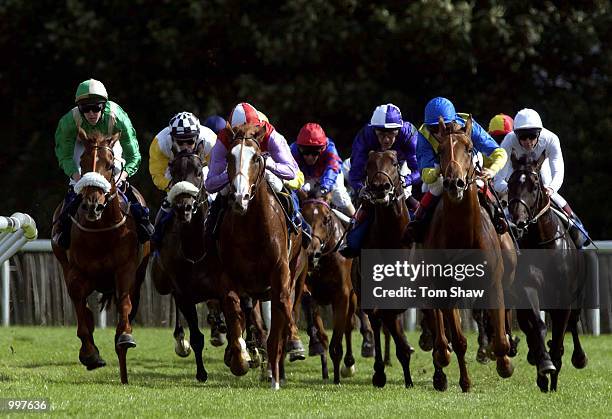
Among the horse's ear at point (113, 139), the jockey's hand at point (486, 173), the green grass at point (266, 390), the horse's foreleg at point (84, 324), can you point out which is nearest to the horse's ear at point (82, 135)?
the horse's ear at point (113, 139)

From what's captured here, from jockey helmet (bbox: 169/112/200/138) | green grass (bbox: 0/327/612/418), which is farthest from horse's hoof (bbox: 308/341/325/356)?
jockey helmet (bbox: 169/112/200/138)

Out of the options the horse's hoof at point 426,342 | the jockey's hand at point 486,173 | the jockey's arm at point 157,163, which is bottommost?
the horse's hoof at point 426,342

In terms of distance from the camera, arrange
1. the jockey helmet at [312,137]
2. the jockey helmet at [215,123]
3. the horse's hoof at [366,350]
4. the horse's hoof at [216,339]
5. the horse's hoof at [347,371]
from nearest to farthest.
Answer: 1. the horse's hoof at [347,371]
2. the jockey helmet at [312,137]
3. the horse's hoof at [216,339]
4. the horse's hoof at [366,350]
5. the jockey helmet at [215,123]

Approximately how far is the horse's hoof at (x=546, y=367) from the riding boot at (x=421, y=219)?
1.42 metres

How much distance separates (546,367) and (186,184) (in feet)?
10.8

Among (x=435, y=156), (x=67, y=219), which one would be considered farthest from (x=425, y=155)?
(x=67, y=219)

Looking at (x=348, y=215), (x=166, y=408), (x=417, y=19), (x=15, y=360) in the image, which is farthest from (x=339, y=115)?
(x=166, y=408)

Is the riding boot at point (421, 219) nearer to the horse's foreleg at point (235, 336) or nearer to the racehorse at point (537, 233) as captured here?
the racehorse at point (537, 233)

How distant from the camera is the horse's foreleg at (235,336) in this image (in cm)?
1127

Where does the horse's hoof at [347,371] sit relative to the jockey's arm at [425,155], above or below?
below

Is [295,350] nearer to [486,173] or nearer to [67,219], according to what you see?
[67,219]

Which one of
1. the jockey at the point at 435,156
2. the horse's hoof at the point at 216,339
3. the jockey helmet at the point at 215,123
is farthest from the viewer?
the jockey helmet at the point at 215,123
